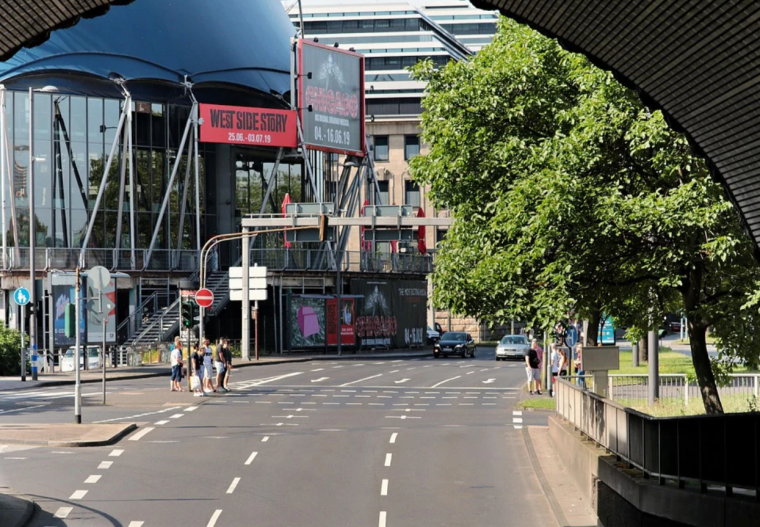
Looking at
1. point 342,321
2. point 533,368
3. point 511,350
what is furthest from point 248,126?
point 533,368

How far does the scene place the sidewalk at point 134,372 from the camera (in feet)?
139

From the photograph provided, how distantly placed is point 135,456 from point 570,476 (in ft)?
27.0

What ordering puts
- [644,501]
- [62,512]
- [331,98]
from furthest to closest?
[331,98]
[62,512]
[644,501]

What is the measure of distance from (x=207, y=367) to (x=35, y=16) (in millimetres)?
30156

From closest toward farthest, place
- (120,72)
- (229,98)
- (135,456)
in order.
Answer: (135,456), (120,72), (229,98)

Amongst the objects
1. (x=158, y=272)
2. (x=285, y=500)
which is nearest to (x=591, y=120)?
(x=285, y=500)

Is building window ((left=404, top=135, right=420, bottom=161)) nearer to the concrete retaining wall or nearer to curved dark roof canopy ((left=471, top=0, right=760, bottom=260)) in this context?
the concrete retaining wall

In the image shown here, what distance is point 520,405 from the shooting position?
33.3 metres

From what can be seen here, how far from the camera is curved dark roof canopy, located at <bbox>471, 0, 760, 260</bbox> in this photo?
8203 mm

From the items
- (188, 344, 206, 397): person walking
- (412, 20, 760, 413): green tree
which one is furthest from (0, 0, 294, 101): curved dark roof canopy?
(412, 20, 760, 413): green tree

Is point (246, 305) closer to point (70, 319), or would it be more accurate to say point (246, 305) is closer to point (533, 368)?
point (533, 368)

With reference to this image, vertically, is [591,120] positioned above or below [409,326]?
above

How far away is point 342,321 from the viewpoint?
2810 inches

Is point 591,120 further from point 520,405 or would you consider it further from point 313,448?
point 520,405
